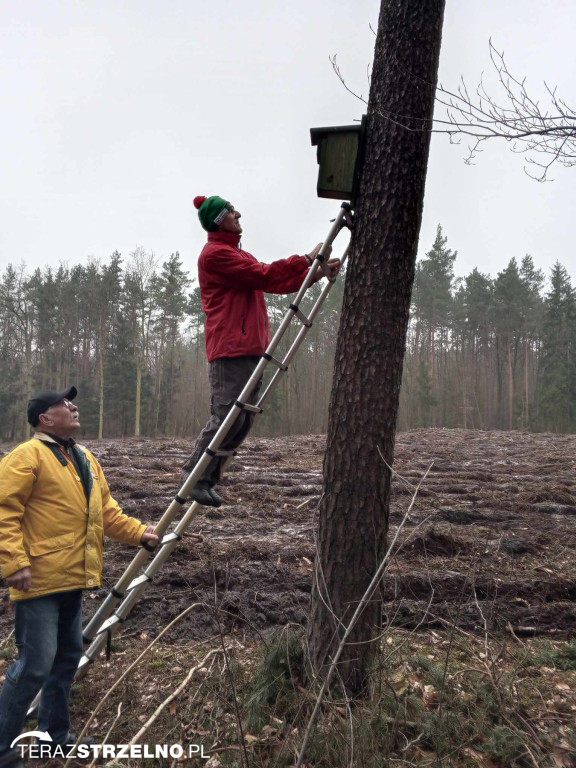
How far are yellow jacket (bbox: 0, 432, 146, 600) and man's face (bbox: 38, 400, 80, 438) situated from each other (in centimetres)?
6

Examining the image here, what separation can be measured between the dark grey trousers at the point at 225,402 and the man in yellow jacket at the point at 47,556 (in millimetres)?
745

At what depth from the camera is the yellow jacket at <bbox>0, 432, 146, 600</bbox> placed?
2.96 m

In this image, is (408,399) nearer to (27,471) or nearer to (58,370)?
(58,370)

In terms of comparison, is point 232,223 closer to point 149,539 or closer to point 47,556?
point 149,539

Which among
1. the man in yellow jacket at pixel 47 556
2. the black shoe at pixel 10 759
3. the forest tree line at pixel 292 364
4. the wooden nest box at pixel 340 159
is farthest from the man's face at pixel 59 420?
the forest tree line at pixel 292 364

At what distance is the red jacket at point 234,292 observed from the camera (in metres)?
3.70

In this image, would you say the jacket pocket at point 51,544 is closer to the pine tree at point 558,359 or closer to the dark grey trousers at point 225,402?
the dark grey trousers at point 225,402

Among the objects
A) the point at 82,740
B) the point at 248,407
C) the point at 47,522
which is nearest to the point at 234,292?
the point at 248,407

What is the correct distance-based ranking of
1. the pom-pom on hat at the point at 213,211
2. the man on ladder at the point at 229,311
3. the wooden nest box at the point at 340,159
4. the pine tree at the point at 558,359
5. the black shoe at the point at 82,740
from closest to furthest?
the black shoe at the point at 82,740
the wooden nest box at the point at 340,159
the man on ladder at the point at 229,311
the pom-pom on hat at the point at 213,211
the pine tree at the point at 558,359

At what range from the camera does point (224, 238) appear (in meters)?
3.96

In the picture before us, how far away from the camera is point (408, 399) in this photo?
40.1 m

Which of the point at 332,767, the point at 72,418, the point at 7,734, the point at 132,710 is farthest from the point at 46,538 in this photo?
the point at 332,767

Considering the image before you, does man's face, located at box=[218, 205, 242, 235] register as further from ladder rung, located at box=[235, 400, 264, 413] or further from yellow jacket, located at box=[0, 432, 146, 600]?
yellow jacket, located at box=[0, 432, 146, 600]

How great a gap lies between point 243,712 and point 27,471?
189 centimetres
